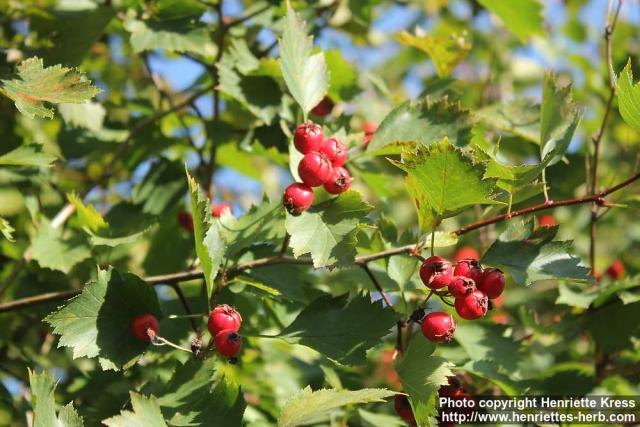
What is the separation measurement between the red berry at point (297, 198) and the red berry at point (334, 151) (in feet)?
0.36

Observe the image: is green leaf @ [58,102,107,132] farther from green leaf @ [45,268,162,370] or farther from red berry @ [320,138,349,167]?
red berry @ [320,138,349,167]

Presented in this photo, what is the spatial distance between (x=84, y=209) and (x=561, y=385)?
151 cm

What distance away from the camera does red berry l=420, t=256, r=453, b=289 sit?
1603 mm

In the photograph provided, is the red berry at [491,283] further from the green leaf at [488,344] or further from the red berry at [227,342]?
the red berry at [227,342]

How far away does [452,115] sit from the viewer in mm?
1914

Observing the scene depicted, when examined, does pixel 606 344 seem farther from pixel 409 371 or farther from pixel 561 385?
pixel 409 371

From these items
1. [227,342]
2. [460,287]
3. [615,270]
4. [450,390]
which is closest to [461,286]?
[460,287]

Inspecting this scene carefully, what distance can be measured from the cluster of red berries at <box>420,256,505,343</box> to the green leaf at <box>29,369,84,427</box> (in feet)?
2.65

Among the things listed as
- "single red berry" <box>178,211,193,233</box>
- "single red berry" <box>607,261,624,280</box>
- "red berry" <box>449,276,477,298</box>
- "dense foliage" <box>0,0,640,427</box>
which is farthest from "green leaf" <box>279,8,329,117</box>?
"single red berry" <box>607,261,624,280</box>

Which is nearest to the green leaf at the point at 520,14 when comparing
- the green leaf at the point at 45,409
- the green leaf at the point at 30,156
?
the green leaf at the point at 30,156

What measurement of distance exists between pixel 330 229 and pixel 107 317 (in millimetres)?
568

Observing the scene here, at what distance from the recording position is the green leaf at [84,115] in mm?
2377

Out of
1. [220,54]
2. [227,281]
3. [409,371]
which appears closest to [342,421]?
[409,371]

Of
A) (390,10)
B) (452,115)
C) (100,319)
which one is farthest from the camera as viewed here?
(390,10)
